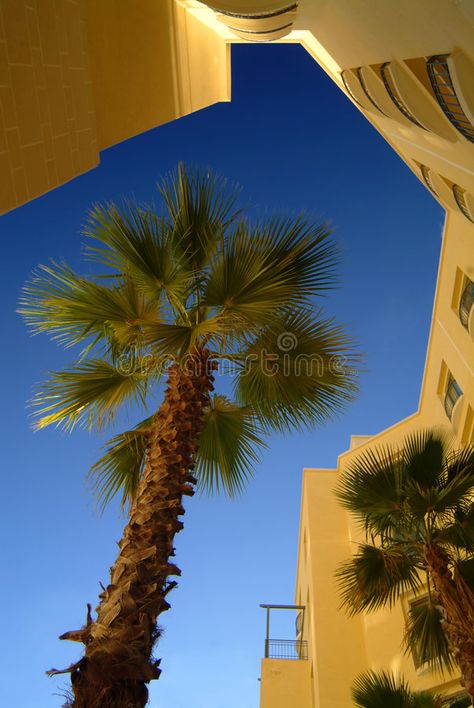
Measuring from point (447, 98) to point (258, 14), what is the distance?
2.89 meters

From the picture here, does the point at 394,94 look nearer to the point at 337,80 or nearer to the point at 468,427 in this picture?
the point at 337,80

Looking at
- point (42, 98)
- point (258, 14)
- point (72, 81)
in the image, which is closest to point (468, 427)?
point (258, 14)

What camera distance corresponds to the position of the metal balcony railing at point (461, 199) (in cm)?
953

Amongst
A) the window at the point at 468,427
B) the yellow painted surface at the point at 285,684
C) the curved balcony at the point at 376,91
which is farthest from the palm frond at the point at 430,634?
the yellow painted surface at the point at 285,684

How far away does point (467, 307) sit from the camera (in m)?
12.3

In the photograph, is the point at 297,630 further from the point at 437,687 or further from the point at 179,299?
the point at 179,299

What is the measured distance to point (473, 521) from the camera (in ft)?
22.2

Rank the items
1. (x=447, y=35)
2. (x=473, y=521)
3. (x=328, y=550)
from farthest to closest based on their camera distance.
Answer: (x=328, y=550), (x=473, y=521), (x=447, y=35)

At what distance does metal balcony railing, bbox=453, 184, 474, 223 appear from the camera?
9.53 metres

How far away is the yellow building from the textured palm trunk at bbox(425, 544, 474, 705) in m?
5.51

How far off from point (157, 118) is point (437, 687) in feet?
42.0

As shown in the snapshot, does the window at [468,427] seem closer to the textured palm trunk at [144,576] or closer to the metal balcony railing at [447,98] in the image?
the metal balcony railing at [447,98]

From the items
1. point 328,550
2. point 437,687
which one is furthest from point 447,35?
point 328,550

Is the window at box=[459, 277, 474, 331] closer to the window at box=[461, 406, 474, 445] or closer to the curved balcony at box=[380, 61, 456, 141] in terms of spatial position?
the window at box=[461, 406, 474, 445]
